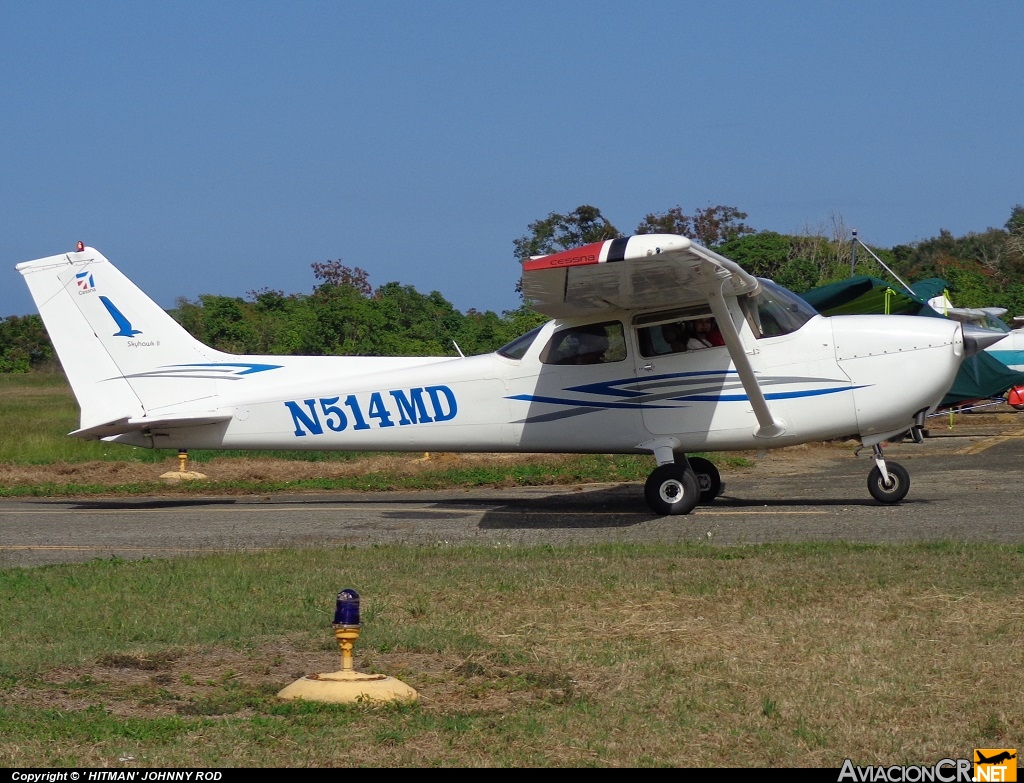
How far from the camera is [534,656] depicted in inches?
237

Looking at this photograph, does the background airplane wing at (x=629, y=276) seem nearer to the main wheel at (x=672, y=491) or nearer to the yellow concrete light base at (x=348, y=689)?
the main wheel at (x=672, y=491)

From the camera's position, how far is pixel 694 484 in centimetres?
1247

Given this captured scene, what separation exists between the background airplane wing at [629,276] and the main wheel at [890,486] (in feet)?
8.09

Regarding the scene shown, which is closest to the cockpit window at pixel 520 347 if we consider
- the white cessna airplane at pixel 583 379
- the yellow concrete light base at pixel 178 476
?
the white cessna airplane at pixel 583 379

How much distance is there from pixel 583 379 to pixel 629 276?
183cm

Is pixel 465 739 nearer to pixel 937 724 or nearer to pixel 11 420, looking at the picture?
pixel 937 724

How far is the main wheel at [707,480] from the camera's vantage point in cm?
1383

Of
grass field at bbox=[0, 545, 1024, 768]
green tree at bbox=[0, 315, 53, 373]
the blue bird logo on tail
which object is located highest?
green tree at bbox=[0, 315, 53, 373]

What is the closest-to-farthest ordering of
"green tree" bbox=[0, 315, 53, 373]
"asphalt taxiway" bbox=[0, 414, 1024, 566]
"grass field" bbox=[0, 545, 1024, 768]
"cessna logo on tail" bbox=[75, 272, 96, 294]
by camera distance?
"grass field" bbox=[0, 545, 1024, 768], "asphalt taxiway" bbox=[0, 414, 1024, 566], "cessna logo on tail" bbox=[75, 272, 96, 294], "green tree" bbox=[0, 315, 53, 373]

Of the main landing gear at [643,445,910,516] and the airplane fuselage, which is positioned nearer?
the airplane fuselage

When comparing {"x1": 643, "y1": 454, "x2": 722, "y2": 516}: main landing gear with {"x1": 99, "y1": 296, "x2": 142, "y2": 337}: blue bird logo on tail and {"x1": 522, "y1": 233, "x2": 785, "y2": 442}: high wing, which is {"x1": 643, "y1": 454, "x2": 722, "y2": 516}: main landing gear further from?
{"x1": 99, "y1": 296, "x2": 142, "y2": 337}: blue bird logo on tail

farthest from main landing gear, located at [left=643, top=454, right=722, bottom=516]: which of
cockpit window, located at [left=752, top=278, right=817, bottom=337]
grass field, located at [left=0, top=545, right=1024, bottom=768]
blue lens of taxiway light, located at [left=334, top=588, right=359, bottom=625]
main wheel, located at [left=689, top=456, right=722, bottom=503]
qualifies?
blue lens of taxiway light, located at [left=334, top=588, right=359, bottom=625]

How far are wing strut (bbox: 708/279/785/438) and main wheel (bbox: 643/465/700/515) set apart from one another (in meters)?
0.93

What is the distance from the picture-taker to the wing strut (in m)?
11.9
